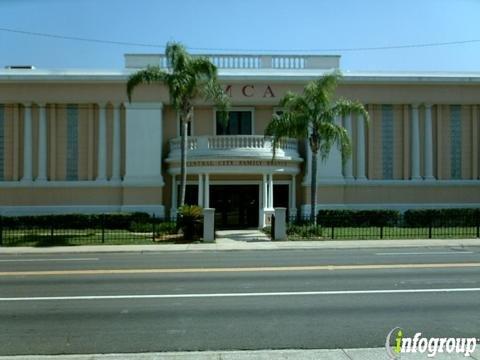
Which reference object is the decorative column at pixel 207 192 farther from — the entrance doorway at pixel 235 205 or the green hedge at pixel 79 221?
the green hedge at pixel 79 221

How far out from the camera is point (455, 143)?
3412cm

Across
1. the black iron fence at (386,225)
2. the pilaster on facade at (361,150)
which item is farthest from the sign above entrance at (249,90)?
the black iron fence at (386,225)

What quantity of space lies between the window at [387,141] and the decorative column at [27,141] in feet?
68.7

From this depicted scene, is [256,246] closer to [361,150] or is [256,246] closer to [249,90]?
[249,90]

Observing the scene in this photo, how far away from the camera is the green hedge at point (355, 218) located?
91.5 feet

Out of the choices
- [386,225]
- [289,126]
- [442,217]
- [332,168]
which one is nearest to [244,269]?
[289,126]

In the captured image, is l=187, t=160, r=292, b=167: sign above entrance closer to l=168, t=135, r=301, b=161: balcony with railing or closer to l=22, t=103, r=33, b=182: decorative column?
l=168, t=135, r=301, b=161: balcony with railing

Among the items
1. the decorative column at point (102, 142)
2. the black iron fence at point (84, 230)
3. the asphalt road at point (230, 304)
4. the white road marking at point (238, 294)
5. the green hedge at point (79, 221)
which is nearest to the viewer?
the asphalt road at point (230, 304)

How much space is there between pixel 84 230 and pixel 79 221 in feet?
2.45

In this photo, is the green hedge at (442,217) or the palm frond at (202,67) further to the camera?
the green hedge at (442,217)

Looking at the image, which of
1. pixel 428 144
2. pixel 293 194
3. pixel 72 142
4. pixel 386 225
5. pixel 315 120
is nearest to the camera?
pixel 315 120

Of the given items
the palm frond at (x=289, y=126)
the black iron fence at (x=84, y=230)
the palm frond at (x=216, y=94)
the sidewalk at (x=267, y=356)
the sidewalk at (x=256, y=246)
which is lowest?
the sidewalk at (x=256, y=246)

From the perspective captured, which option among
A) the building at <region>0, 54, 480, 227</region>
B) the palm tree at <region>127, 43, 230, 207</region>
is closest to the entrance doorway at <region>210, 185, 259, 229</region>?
the building at <region>0, 54, 480, 227</region>

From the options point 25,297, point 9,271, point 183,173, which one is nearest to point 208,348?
point 25,297
